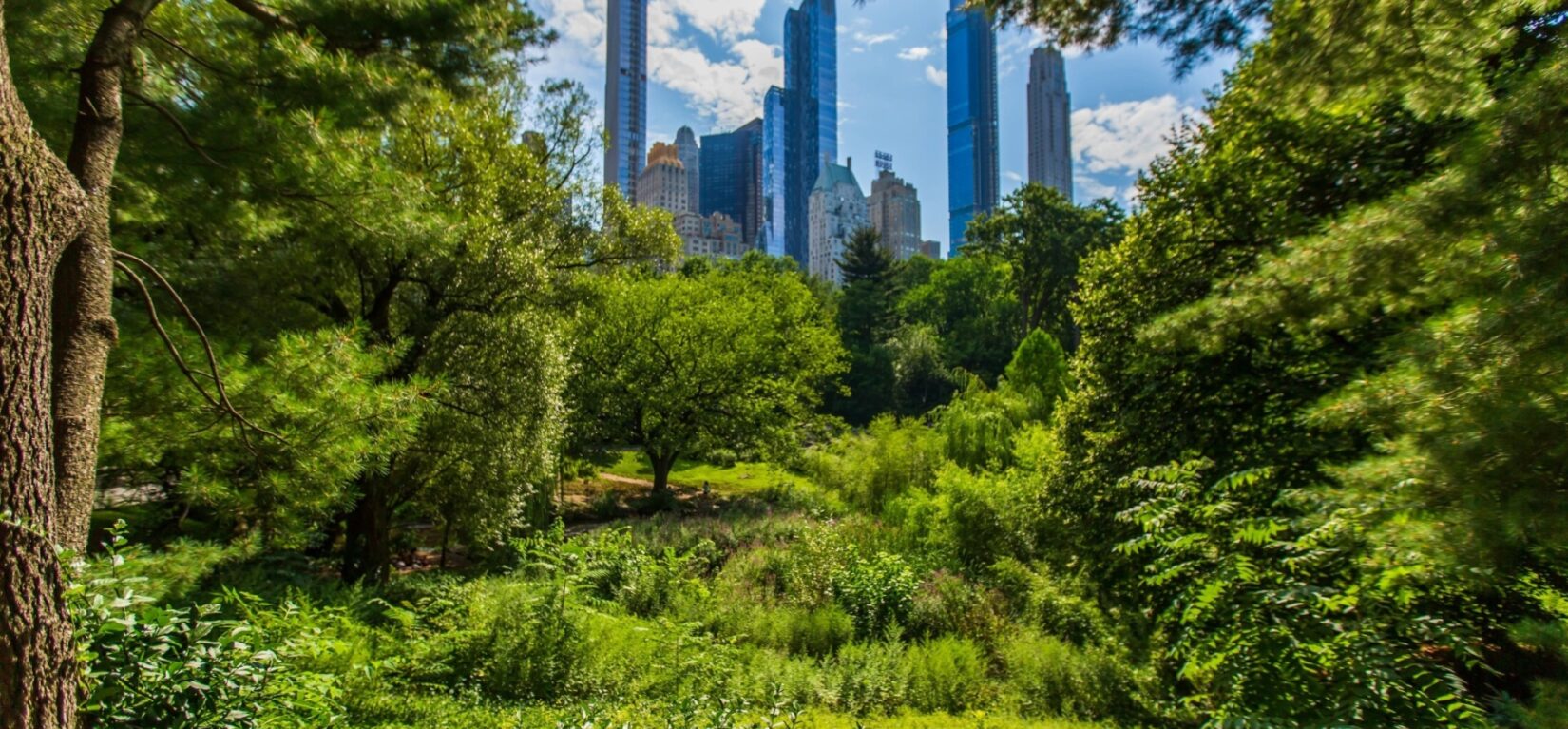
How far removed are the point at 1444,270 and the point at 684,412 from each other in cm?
1527

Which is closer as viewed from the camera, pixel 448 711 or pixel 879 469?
pixel 448 711

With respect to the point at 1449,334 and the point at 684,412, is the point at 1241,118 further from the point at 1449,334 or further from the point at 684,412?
the point at 684,412

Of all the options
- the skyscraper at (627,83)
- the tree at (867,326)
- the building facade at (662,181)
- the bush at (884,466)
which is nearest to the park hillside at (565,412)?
the bush at (884,466)

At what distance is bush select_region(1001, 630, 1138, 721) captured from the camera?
575 cm

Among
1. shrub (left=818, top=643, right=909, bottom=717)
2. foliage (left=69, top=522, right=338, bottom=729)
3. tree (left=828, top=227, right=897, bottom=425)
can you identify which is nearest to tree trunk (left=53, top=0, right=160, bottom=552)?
foliage (left=69, top=522, right=338, bottom=729)

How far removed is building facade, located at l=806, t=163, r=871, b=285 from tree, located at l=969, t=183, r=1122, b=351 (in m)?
73.2

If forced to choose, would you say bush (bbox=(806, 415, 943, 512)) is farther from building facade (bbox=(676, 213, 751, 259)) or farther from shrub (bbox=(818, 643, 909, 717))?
building facade (bbox=(676, 213, 751, 259))

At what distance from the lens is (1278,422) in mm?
5371

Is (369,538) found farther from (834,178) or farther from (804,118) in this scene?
(804,118)

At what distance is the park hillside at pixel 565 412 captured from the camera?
2.35m

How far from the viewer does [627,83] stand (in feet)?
325

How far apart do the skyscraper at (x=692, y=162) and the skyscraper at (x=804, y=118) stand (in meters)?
16.5

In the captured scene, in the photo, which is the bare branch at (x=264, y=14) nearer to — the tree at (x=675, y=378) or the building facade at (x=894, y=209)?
the tree at (x=675, y=378)

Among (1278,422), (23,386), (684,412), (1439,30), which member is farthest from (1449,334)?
(684,412)
